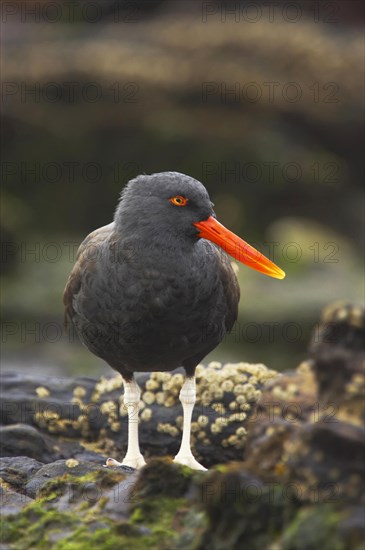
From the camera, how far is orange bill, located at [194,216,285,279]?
18.0ft

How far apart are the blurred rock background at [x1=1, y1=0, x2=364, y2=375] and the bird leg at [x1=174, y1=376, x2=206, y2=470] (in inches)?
317

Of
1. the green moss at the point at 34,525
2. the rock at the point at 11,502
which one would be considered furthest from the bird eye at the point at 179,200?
the green moss at the point at 34,525

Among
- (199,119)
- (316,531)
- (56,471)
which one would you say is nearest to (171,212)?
(56,471)

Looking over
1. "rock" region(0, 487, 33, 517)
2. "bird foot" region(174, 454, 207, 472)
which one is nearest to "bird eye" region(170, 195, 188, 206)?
"bird foot" region(174, 454, 207, 472)

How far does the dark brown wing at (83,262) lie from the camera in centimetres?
574

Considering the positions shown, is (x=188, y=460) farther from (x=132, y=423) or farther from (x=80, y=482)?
(x=80, y=482)

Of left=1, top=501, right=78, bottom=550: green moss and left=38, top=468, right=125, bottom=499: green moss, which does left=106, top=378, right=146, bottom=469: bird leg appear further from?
left=1, top=501, right=78, bottom=550: green moss

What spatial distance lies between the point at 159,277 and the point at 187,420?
1028mm

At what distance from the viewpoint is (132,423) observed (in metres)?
5.95

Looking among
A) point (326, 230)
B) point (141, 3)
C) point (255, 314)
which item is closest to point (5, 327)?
point (255, 314)

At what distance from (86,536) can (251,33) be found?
520 inches

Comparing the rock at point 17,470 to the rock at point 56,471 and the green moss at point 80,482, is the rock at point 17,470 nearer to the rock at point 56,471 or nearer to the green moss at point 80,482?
the rock at point 56,471

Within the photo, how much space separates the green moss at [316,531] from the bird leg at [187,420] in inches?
108

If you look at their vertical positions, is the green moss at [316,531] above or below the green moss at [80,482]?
above
